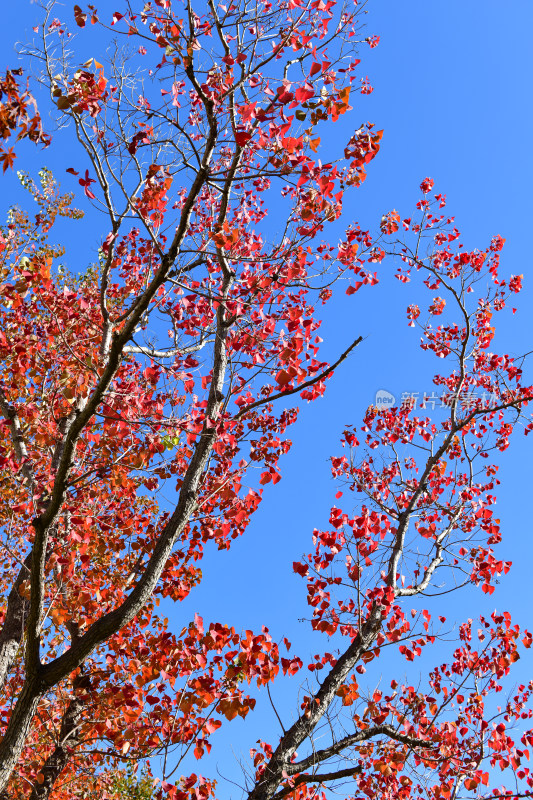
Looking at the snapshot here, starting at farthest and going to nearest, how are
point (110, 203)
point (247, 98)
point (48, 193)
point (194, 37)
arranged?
point (48, 193) → point (247, 98) → point (110, 203) → point (194, 37)

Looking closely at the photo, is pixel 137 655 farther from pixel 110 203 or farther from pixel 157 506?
pixel 110 203

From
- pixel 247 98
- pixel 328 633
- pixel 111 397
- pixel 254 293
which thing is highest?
pixel 247 98

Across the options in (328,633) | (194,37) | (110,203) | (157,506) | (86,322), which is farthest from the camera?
(157,506)

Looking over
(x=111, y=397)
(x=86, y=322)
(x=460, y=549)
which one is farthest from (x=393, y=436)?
(x=111, y=397)

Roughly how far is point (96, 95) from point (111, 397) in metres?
2.55

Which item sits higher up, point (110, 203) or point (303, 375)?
point (110, 203)

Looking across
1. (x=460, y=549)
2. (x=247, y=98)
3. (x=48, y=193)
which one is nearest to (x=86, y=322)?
(x=247, y=98)

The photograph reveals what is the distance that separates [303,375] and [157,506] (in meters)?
6.87

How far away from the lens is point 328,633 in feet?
21.6

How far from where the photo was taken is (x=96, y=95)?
4824 millimetres

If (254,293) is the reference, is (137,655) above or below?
below

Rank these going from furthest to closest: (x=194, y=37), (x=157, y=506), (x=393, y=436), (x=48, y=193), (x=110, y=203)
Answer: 1. (x=48, y=193)
2. (x=157, y=506)
3. (x=393, y=436)
4. (x=110, y=203)
5. (x=194, y=37)

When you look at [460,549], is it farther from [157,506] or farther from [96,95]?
[96,95]

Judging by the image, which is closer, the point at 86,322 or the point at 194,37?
the point at 194,37
